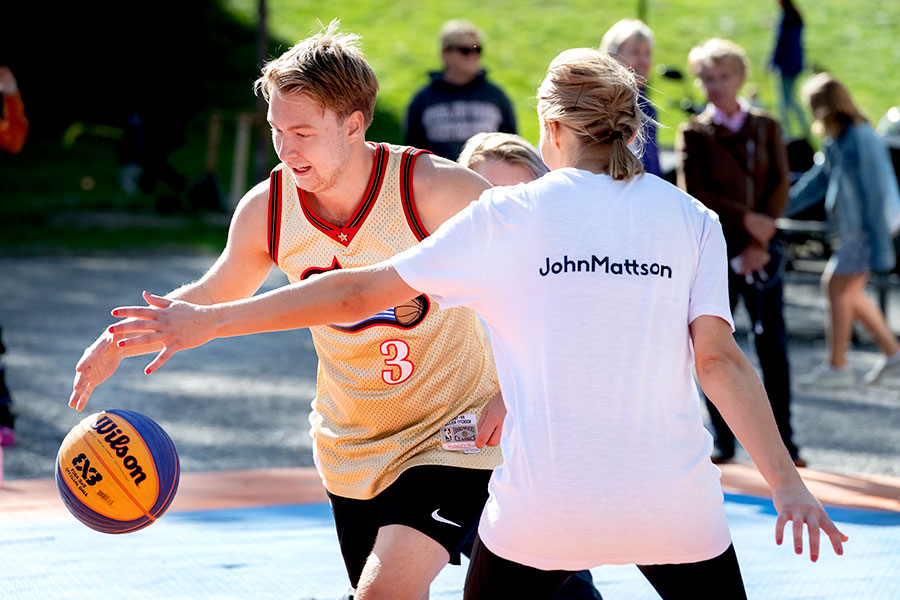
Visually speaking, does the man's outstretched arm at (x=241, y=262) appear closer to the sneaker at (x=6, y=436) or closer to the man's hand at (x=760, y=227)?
the man's hand at (x=760, y=227)

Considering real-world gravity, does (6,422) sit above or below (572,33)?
below

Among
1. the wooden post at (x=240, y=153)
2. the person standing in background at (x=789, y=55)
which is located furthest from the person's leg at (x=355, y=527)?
the person standing in background at (x=789, y=55)

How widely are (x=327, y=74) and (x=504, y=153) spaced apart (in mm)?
869

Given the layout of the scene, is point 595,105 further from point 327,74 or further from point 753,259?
point 753,259

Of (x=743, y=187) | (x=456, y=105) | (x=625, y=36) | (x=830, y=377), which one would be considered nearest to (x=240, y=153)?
(x=456, y=105)

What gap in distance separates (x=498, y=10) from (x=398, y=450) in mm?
28924

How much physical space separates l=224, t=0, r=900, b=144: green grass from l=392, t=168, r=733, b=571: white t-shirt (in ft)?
69.4

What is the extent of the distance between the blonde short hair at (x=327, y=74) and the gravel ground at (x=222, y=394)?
3.65 m

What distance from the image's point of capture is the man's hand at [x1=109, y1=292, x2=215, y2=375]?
2.28 metres

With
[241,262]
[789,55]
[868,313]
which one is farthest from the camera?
[789,55]

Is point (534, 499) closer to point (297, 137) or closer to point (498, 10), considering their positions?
point (297, 137)

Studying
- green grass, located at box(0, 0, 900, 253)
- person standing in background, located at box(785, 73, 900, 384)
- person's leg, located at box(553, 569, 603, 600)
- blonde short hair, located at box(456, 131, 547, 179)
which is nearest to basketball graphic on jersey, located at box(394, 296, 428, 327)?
blonde short hair, located at box(456, 131, 547, 179)

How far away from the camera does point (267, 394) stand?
26.1 ft

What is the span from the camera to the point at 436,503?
3.04 meters
